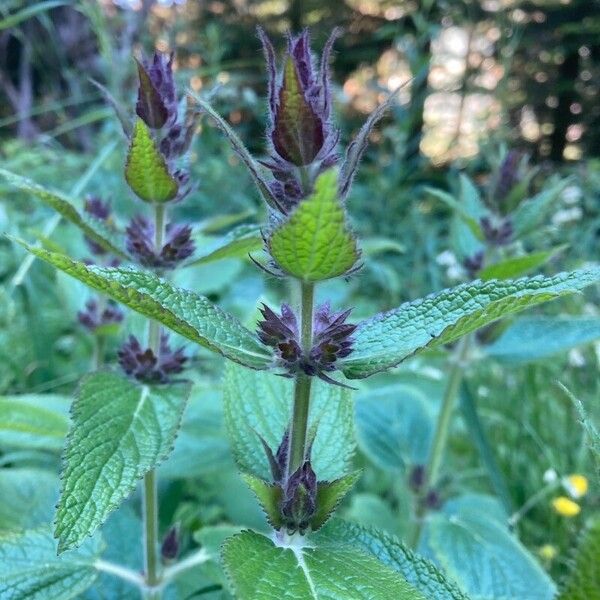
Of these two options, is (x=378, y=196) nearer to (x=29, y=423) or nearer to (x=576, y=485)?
(x=576, y=485)

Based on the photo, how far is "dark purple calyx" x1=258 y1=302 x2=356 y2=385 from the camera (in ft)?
1.86

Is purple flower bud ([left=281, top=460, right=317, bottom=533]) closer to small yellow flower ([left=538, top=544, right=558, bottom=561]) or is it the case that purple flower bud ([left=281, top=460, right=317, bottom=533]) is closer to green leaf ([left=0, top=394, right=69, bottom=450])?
green leaf ([left=0, top=394, right=69, bottom=450])

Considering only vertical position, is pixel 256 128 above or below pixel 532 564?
above

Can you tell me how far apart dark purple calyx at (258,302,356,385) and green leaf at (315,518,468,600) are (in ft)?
0.52

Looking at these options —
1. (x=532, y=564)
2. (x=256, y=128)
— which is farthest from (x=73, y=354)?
(x=256, y=128)

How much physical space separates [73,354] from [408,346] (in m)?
1.48

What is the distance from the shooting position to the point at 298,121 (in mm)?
498

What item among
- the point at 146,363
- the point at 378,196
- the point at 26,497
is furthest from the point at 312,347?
the point at 378,196

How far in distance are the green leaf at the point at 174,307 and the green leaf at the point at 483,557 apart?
564 mm

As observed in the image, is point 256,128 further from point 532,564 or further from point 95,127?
point 532,564

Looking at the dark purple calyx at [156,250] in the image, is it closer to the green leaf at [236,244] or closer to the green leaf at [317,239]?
the green leaf at [236,244]

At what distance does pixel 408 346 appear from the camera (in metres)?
0.56

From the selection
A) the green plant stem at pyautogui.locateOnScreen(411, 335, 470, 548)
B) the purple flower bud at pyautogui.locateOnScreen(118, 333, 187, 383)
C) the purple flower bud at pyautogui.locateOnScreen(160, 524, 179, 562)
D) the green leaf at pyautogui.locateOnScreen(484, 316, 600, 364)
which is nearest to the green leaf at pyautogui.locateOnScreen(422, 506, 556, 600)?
the green plant stem at pyautogui.locateOnScreen(411, 335, 470, 548)

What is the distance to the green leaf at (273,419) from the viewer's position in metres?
0.70
